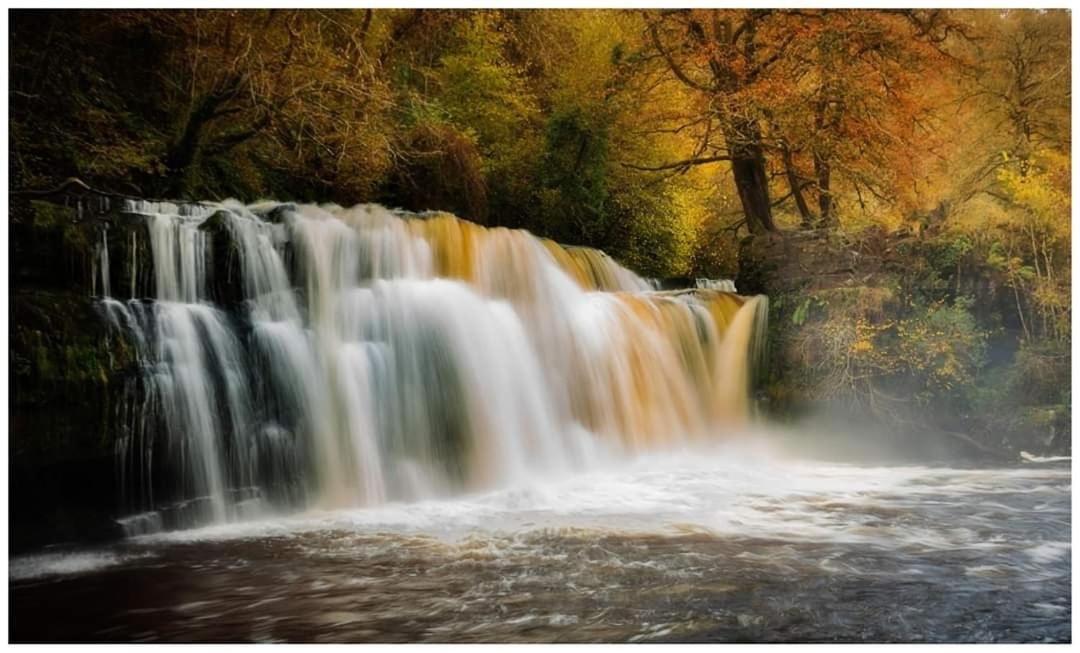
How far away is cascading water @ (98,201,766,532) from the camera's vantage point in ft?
11.5

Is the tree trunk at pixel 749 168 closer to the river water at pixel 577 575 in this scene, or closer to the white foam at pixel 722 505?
the white foam at pixel 722 505

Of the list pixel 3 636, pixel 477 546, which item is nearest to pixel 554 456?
pixel 477 546

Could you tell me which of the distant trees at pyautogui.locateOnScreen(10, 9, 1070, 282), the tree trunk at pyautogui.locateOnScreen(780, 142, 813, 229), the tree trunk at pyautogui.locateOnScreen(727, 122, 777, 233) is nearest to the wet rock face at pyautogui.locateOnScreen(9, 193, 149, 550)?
→ the distant trees at pyautogui.locateOnScreen(10, 9, 1070, 282)

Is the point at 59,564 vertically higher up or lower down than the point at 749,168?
lower down

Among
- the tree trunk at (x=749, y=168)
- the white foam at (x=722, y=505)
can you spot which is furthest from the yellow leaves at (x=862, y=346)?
the tree trunk at (x=749, y=168)

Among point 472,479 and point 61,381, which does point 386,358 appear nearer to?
point 472,479

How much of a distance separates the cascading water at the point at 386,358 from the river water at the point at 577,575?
22 centimetres

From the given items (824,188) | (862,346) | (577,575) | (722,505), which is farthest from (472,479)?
(824,188)

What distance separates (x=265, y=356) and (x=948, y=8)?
364 centimetres

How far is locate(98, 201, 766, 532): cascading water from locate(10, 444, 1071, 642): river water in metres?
0.22

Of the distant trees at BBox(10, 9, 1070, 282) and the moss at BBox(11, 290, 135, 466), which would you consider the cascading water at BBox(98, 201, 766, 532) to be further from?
the distant trees at BBox(10, 9, 1070, 282)

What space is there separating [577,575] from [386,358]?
1.36m

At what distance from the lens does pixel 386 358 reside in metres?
3.98

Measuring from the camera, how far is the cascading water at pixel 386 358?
11.5ft
